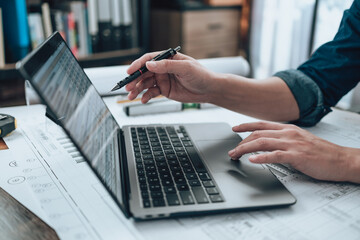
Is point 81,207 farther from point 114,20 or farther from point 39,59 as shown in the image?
point 114,20

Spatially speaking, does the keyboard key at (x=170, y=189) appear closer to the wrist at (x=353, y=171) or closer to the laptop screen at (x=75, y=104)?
the laptop screen at (x=75, y=104)

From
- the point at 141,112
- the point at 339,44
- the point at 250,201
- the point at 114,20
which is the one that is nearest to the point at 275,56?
the point at 114,20

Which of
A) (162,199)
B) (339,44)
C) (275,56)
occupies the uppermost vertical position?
(339,44)

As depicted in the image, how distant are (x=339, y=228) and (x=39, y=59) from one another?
1.47ft

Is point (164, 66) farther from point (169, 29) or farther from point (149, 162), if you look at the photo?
point (169, 29)

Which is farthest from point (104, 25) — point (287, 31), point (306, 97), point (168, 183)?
point (168, 183)

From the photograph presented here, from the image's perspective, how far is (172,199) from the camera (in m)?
0.46

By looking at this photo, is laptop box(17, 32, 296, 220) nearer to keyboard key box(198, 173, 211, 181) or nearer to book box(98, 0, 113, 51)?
keyboard key box(198, 173, 211, 181)

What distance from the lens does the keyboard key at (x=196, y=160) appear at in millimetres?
555

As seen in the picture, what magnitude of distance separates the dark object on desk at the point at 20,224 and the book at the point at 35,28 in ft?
4.58

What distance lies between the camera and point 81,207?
1.56 ft

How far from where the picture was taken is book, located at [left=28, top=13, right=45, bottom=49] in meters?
1.67

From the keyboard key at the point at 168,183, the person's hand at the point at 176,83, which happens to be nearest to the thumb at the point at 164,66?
the person's hand at the point at 176,83

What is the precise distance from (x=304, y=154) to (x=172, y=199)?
24 cm
